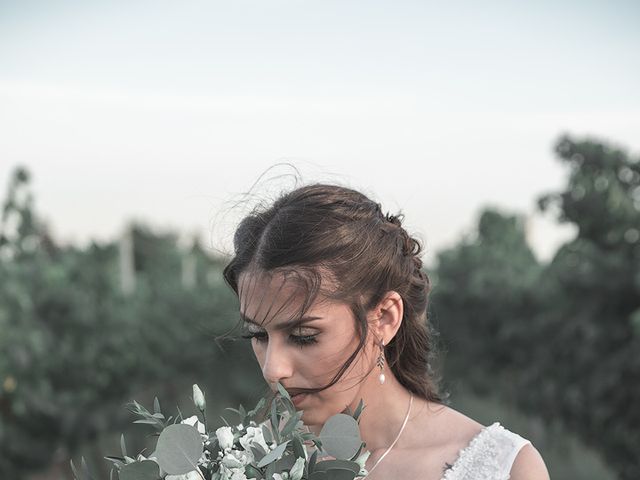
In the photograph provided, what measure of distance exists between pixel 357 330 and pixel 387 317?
0.17 meters

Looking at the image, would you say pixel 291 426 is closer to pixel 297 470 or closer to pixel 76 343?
pixel 297 470

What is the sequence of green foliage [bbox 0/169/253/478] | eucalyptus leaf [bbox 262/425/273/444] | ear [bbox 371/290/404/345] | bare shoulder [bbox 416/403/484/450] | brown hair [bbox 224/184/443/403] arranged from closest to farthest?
eucalyptus leaf [bbox 262/425/273/444] < brown hair [bbox 224/184/443/403] < ear [bbox 371/290/404/345] < bare shoulder [bbox 416/403/484/450] < green foliage [bbox 0/169/253/478]

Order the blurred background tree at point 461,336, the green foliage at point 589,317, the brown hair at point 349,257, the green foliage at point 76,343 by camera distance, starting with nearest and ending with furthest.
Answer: the brown hair at point 349,257 < the green foliage at point 589,317 < the blurred background tree at point 461,336 < the green foliage at point 76,343

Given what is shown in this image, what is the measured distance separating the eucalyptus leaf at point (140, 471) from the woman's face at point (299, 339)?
46 centimetres

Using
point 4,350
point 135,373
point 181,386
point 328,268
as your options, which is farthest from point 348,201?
point 181,386

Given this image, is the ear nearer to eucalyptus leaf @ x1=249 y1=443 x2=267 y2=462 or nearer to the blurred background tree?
eucalyptus leaf @ x1=249 y1=443 x2=267 y2=462

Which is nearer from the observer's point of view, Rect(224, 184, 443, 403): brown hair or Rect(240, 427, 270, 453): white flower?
Rect(240, 427, 270, 453): white flower

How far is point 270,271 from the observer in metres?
2.42

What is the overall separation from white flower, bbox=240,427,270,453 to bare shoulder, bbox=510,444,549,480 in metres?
0.85

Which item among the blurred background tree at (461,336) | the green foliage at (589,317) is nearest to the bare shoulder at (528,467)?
the blurred background tree at (461,336)

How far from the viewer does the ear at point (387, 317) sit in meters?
2.52

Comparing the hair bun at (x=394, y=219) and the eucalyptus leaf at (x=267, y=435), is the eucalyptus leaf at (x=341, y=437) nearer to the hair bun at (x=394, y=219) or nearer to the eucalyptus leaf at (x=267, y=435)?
the eucalyptus leaf at (x=267, y=435)

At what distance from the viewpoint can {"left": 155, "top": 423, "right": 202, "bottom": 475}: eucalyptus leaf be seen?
1.87 meters

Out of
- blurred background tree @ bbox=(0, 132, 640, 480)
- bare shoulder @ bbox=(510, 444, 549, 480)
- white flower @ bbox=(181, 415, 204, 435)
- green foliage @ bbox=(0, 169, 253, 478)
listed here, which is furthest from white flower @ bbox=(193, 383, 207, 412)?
green foliage @ bbox=(0, 169, 253, 478)
